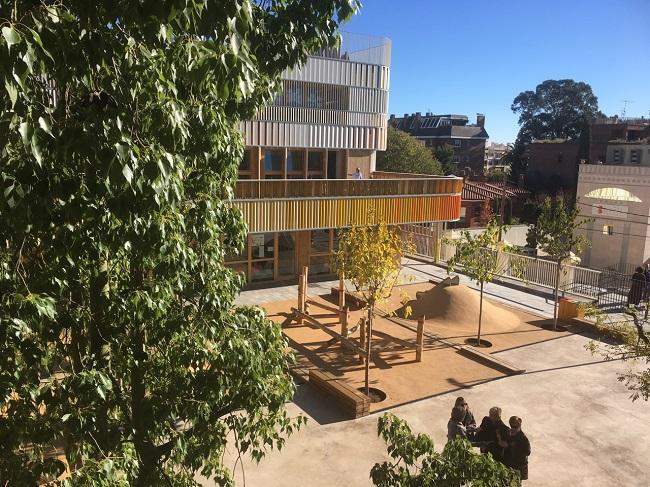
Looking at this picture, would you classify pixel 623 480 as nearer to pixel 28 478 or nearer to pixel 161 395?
pixel 161 395

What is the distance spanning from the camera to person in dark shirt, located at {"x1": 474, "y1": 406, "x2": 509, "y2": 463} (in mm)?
8516

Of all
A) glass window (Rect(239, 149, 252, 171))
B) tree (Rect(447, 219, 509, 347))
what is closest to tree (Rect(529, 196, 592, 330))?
tree (Rect(447, 219, 509, 347))

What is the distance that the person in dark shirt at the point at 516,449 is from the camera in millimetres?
8297

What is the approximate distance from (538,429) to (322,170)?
1544cm

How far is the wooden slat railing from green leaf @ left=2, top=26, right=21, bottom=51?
609 inches

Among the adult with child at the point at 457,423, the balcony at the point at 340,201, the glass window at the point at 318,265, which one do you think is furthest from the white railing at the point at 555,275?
the adult with child at the point at 457,423

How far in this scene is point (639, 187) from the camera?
3366 centimetres

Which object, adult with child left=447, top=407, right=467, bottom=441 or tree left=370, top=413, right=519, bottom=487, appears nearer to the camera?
tree left=370, top=413, right=519, bottom=487

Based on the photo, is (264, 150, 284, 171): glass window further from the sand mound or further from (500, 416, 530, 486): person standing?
(500, 416, 530, 486): person standing

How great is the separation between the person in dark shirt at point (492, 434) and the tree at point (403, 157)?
44034mm

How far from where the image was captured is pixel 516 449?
327 inches

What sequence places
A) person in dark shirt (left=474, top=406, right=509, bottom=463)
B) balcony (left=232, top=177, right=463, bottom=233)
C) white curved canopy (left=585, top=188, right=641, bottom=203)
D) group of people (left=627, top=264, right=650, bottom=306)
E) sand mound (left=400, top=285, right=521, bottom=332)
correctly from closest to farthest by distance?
person in dark shirt (left=474, top=406, right=509, bottom=463) → sand mound (left=400, top=285, right=521, bottom=332) → balcony (left=232, top=177, right=463, bottom=233) → group of people (left=627, top=264, right=650, bottom=306) → white curved canopy (left=585, top=188, right=641, bottom=203)

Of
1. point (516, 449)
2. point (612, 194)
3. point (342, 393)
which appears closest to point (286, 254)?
point (342, 393)

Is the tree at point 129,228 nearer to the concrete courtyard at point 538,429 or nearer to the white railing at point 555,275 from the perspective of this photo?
the concrete courtyard at point 538,429
